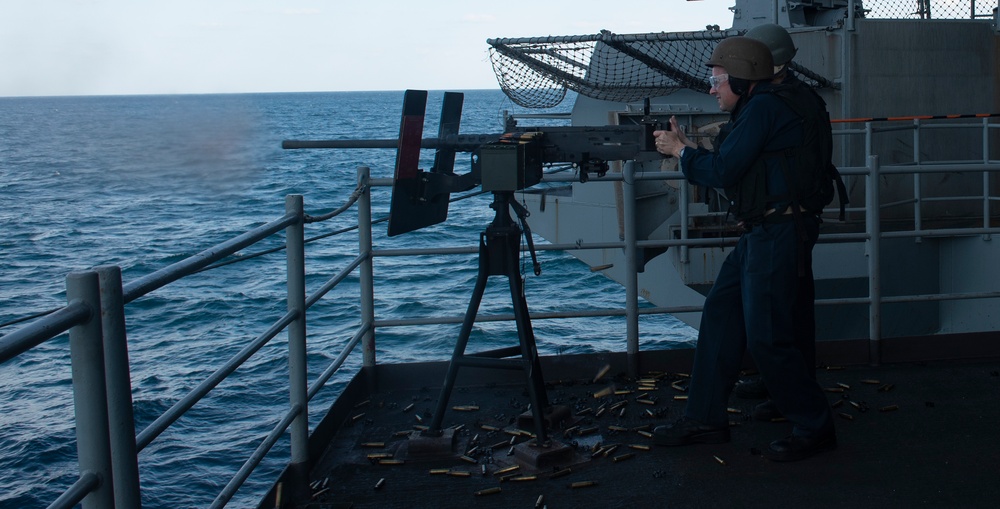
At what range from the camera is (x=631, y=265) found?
562 centimetres

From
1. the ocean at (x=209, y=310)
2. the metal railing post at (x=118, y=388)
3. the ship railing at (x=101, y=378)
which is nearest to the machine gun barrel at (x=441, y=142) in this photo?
the ocean at (x=209, y=310)

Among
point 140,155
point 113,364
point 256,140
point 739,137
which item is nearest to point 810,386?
point 739,137

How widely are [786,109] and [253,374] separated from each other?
→ 11994 millimetres

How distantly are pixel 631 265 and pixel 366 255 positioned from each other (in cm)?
145

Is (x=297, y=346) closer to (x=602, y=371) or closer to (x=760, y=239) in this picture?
(x=760, y=239)

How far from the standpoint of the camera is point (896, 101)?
11.8 metres

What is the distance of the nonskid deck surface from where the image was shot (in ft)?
13.3

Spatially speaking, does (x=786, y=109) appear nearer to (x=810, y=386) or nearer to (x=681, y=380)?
(x=810, y=386)

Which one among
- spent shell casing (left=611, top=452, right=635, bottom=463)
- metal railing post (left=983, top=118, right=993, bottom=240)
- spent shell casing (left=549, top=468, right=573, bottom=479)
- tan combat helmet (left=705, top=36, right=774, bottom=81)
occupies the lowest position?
spent shell casing (left=549, top=468, right=573, bottom=479)

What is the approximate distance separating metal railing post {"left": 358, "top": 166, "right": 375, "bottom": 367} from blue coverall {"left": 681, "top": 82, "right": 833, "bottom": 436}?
5.55 ft

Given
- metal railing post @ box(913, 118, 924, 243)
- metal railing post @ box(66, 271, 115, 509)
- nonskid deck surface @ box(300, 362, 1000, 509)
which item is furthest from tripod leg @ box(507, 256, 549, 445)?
metal railing post @ box(913, 118, 924, 243)

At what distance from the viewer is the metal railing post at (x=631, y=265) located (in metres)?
5.46

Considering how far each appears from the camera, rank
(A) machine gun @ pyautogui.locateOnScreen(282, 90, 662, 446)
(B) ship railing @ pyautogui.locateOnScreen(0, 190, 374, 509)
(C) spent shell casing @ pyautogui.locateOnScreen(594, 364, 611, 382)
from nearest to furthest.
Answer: (B) ship railing @ pyautogui.locateOnScreen(0, 190, 374, 509) → (A) machine gun @ pyautogui.locateOnScreen(282, 90, 662, 446) → (C) spent shell casing @ pyautogui.locateOnScreen(594, 364, 611, 382)

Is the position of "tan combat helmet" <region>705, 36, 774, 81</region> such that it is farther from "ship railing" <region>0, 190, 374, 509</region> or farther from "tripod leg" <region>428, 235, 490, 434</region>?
"ship railing" <region>0, 190, 374, 509</region>
